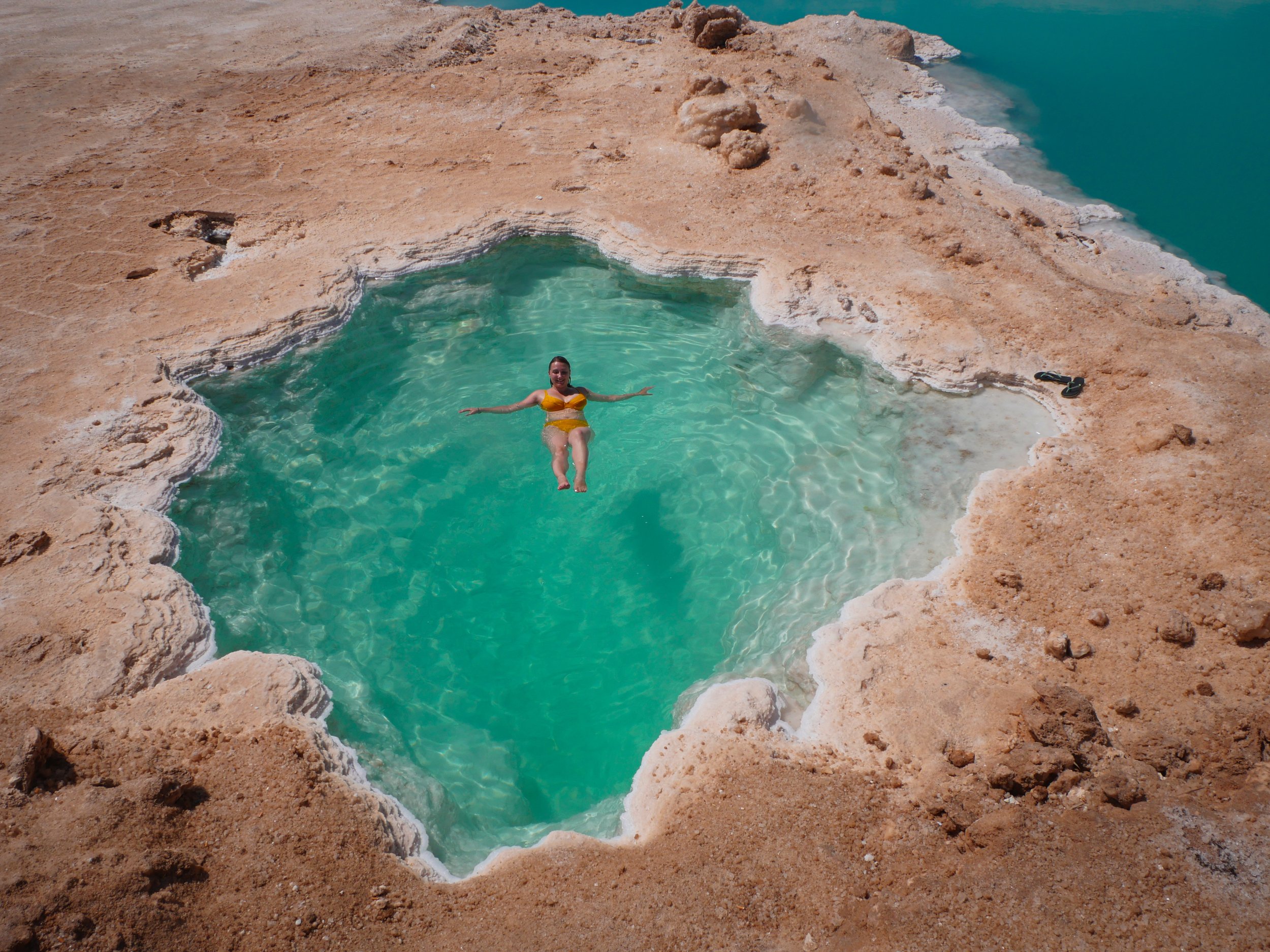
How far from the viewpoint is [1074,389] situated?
253 inches

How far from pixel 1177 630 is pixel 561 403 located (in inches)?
193

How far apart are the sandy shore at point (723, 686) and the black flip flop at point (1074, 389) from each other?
3.6 inches

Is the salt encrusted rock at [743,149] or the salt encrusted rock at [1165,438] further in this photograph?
the salt encrusted rock at [743,149]

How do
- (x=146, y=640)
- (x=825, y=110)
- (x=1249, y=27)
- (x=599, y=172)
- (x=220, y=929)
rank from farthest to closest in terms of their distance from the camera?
(x=1249, y=27)
(x=825, y=110)
(x=599, y=172)
(x=146, y=640)
(x=220, y=929)

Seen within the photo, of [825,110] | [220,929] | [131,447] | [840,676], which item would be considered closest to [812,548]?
[840,676]

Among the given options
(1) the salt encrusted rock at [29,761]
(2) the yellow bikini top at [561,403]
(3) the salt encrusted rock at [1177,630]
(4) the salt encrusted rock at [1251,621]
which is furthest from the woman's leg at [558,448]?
(4) the salt encrusted rock at [1251,621]

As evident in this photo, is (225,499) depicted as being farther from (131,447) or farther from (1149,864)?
(1149,864)

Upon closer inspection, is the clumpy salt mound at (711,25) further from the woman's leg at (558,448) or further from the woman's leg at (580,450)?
the woman's leg at (558,448)

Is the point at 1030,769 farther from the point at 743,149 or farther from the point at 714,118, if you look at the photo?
the point at 714,118

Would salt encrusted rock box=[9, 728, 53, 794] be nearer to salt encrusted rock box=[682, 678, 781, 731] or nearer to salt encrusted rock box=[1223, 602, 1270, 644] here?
salt encrusted rock box=[682, 678, 781, 731]

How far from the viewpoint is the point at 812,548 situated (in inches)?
236

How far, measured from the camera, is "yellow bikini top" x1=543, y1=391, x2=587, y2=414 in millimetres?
6465

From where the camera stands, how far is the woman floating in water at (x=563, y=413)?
20.4ft

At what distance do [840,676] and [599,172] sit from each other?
7.56 meters
